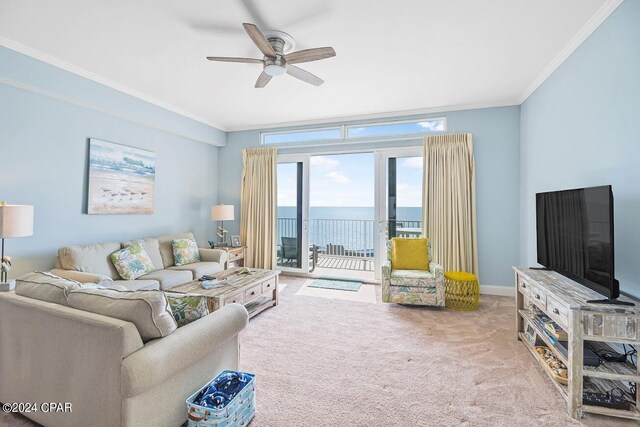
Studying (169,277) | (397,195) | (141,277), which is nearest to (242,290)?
(169,277)

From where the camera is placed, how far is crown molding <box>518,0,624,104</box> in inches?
83.4

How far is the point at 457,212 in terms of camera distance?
4.19 m

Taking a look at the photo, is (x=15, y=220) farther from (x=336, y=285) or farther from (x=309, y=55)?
(x=336, y=285)

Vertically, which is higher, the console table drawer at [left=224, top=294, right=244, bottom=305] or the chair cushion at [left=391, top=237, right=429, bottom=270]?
the chair cushion at [left=391, top=237, right=429, bottom=270]

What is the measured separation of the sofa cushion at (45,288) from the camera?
5.27 feet

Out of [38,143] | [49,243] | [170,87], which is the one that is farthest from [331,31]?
[49,243]

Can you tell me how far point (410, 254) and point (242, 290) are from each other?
2.24m

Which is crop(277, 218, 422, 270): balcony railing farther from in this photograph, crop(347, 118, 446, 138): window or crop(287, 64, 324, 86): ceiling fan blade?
crop(287, 64, 324, 86): ceiling fan blade

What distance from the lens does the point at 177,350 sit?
1.44m

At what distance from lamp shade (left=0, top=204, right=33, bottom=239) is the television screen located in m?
4.31

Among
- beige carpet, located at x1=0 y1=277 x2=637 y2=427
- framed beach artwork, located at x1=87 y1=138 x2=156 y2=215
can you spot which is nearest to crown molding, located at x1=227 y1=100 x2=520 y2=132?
framed beach artwork, located at x1=87 y1=138 x2=156 y2=215

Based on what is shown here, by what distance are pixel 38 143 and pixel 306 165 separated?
3458 mm

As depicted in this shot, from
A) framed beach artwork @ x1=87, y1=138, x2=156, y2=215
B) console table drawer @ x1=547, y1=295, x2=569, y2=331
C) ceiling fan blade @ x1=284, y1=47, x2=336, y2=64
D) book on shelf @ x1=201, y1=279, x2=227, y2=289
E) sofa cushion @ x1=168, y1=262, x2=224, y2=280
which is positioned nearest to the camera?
console table drawer @ x1=547, y1=295, x2=569, y2=331

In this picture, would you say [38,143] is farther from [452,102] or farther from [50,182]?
[452,102]
